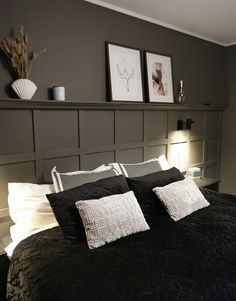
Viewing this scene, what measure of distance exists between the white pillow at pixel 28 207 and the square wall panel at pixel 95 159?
0.58 m

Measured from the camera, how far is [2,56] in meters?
1.93

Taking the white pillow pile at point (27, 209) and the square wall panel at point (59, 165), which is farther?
the square wall panel at point (59, 165)

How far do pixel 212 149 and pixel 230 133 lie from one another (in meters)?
0.39

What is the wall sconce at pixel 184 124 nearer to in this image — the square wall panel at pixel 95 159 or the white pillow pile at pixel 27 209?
the square wall panel at pixel 95 159

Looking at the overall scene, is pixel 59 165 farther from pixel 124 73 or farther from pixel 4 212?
pixel 124 73

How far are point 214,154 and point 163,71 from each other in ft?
5.35

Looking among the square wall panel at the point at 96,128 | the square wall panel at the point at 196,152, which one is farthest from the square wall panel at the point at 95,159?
the square wall panel at the point at 196,152

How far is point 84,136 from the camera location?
93.8 inches

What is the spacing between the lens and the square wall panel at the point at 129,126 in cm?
266

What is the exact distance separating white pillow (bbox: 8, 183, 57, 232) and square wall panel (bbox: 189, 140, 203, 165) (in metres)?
2.25

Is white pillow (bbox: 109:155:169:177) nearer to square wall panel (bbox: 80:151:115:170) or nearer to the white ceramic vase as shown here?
square wall panel (bbox: 80:151:115:170)

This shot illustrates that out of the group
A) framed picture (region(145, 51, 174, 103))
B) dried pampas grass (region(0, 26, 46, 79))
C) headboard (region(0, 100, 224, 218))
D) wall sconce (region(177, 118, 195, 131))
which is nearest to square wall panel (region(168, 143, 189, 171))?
headboard (region(0, 100, 224, 218))

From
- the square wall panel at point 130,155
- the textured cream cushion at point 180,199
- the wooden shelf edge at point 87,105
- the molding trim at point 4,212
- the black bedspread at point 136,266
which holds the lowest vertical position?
the black bedspread at point 136,266

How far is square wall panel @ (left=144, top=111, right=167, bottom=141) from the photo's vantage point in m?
2.90
